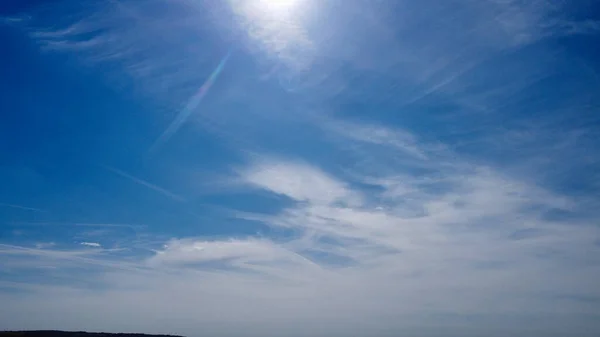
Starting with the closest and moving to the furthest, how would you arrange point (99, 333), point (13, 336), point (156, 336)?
point (13, 336) < point (99, 333) < point (156, 336)

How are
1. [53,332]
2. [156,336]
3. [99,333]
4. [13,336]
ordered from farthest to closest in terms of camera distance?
[156,336], [99,333], [53,332], [13,336]

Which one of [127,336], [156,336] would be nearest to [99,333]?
[127,336]

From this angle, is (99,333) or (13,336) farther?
(99,333)

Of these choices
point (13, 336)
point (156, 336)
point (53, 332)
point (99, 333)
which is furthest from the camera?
point (156, 336)

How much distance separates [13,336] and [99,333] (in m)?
23.5

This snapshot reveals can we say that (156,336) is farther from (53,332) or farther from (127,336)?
(53,332)

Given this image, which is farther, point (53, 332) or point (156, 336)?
point (156, 336)

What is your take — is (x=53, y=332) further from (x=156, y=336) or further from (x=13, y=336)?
(x=156, y=336)

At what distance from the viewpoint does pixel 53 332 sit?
481ft

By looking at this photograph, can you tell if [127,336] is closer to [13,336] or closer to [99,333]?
[99,333]

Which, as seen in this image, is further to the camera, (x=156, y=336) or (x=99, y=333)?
(x=156, y=336)

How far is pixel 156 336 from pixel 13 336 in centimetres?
4260

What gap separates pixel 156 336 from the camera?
172 m

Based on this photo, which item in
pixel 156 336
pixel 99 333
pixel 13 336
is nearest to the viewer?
pixel 13 336
